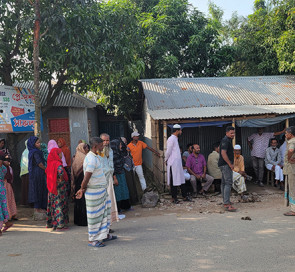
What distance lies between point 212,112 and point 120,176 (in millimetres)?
3760

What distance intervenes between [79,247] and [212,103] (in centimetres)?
708

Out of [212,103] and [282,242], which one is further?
[212,103]

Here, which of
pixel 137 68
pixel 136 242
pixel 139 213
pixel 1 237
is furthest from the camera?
pixel 137 68

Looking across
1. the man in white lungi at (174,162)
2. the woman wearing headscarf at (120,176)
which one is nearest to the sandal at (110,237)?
the woman wearing headscarf at (120,176)

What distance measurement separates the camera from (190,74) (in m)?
14.9

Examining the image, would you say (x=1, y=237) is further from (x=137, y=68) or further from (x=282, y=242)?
(x=137, y=68)

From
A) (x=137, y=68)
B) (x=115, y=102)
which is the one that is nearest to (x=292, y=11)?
(x=137, y=68)

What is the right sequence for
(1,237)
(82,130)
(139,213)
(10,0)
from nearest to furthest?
A: 1. (1,237)
2. (139,213)
3. (10,0)
4. (82,130)

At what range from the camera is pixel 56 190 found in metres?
5.02

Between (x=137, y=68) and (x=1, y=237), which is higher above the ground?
(x=137, y=68)

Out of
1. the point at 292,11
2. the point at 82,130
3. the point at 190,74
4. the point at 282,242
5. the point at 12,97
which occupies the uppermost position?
the point at 292,11

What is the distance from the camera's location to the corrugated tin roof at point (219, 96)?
8.83 metres

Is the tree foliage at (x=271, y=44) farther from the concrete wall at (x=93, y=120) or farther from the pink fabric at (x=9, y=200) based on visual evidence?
the pink fabric at (x=9, y=200)

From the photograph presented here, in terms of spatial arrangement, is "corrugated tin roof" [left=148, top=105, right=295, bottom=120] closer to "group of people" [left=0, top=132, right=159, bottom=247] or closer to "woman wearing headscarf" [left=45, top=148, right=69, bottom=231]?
"group of people" [left=0, top=132, right=159, bottom=247]
